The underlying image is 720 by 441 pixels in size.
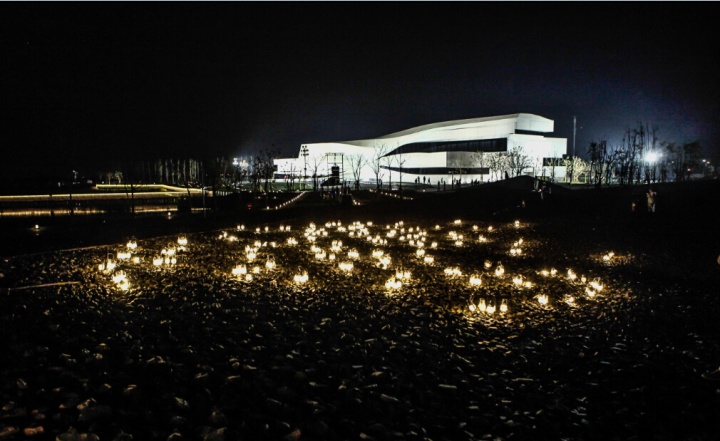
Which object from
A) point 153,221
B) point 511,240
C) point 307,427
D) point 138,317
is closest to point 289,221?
point 153,221

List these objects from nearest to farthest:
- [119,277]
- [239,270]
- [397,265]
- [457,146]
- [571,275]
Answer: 1. [119,277]
2. [571,275]
3. [239,270]
4. [397,265]
5. [457,146]

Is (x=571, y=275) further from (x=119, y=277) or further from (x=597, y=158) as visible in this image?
(x=597, y=158)

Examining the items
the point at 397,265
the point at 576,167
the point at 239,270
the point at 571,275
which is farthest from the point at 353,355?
the point at 576,167

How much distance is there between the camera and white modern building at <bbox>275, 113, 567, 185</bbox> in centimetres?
8469

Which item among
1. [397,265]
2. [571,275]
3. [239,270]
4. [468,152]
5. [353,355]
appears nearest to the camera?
[353,355]

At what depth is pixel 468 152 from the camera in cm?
8731

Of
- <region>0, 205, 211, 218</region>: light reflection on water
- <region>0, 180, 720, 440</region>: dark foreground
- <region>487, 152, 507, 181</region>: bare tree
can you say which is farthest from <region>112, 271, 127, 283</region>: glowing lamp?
<region>487, 152, 507, 181</region>: bare tree

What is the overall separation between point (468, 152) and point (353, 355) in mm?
86227

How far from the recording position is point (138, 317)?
7500 millimetres

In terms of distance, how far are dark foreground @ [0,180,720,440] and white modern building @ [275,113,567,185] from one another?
64.8 metres

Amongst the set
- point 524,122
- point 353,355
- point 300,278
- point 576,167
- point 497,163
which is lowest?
point 353,355

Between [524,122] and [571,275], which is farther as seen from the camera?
[524,122]

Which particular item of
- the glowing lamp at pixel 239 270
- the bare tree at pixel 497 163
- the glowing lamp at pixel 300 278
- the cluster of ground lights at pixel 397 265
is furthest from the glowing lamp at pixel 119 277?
the bare tree at pixel 497 163

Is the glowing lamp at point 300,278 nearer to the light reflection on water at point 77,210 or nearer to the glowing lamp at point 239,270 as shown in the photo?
the glowing lamp at point 239,270
